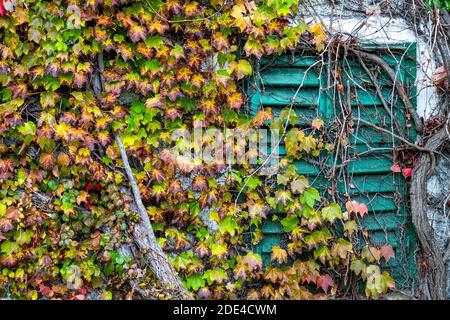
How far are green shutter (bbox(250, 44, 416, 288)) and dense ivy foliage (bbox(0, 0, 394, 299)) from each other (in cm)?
12

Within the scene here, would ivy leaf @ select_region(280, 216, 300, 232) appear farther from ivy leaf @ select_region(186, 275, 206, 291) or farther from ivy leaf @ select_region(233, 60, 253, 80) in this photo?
ivy leaf @ select_region(233, 60, 253, 80)

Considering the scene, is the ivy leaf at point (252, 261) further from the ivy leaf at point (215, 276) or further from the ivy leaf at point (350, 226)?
→ the ivy leaf at point (350, 226)

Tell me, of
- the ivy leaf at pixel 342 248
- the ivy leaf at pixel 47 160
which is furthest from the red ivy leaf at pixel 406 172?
the ivy leaf at pixel 47 160

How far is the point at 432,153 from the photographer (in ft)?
13.5

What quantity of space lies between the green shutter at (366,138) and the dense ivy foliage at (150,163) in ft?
0.41

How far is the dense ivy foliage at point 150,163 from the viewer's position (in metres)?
3.77

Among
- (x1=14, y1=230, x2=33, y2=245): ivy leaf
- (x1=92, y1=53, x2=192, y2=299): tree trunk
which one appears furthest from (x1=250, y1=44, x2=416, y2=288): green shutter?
(x1=14, y1=230, x2=33, y2=245): ivy leaf

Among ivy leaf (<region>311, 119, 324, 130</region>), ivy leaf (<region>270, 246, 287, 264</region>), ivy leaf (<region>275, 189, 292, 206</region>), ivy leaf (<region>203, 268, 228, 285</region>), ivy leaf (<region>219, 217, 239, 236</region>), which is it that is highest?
ivy leaf (<region>311, 119, 324, 130</region>)

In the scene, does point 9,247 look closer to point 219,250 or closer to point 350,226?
point 219,250

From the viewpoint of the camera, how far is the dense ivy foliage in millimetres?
3768

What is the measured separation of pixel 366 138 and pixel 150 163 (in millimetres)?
1678

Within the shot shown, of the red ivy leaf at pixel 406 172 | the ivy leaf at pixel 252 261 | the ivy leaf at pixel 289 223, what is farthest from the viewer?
the red ivy leaf at pixel 406 172

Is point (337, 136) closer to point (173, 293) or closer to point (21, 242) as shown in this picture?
point (173, 293)

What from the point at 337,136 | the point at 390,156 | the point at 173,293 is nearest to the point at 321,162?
the point at 337,136
